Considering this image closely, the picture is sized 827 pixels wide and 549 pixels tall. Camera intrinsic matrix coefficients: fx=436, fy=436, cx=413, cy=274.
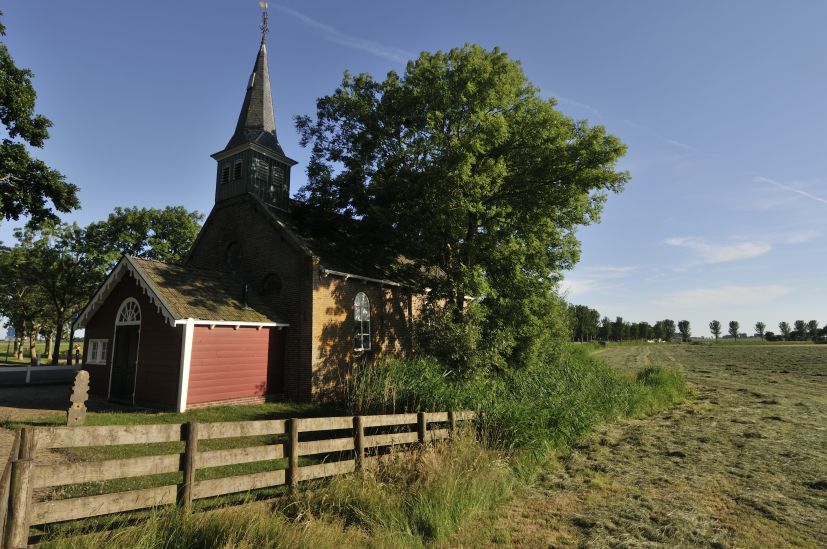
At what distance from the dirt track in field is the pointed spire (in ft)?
65.9

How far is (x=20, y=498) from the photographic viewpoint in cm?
409

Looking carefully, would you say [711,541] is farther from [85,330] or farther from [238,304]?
[85,330]

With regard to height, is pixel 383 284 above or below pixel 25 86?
below

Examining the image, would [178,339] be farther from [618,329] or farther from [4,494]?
[618,329]

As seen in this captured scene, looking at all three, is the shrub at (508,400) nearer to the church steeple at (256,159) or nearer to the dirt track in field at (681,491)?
the dirt track in field at (681,491)

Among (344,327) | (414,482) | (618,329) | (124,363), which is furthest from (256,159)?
(618,329)

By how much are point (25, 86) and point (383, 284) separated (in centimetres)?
2012

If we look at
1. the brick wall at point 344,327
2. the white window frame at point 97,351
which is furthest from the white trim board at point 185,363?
the white window frame at point 97,351

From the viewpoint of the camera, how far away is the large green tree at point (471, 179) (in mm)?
18031

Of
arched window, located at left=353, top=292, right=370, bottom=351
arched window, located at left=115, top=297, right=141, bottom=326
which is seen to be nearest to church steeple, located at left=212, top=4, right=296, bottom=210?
arched window, located at left=353, top=292, right=370, bottom=351

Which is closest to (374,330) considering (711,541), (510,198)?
(510,198)

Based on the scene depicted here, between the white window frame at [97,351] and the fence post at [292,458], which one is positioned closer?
the fence post at [292,458]

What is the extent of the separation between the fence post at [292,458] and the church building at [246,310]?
32.2 feet

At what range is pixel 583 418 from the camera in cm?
A: 1301
